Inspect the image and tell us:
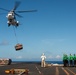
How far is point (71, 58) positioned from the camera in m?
58.1

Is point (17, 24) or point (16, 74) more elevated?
point (17, 24)

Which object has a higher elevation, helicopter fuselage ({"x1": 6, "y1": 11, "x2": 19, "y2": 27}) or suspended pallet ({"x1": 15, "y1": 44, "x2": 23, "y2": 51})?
helicopter fuselage ({"x1": 6, "y1": 11, "x2": 19, "y2": 27})

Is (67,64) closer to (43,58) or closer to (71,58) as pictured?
(71,58)

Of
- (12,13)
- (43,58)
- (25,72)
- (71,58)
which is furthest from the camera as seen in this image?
(71,58)

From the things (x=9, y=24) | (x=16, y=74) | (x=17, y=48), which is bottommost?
(x=16, y=74)

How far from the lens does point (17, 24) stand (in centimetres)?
3166

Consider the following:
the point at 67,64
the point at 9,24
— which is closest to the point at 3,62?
the point at 67,64

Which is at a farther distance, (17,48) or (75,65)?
(75,65)

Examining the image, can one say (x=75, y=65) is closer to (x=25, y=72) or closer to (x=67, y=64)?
(x=67, y=64)

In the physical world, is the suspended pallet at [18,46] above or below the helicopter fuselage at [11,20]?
below

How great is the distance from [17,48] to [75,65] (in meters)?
31.3

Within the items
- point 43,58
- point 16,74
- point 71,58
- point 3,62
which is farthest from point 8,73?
point 3,62

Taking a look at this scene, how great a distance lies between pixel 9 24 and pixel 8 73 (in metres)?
7.10

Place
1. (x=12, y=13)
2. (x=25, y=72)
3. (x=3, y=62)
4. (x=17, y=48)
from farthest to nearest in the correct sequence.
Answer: (x=3, y=62)
(x=25, y=72)
(x=12, y=13)
(x=17, y=48)
